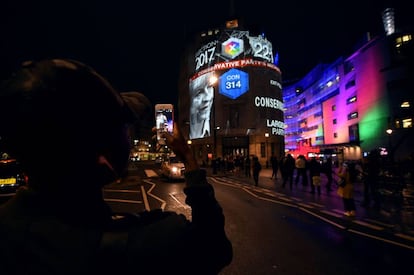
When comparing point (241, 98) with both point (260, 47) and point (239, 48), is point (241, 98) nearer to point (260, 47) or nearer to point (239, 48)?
point (239, 48)

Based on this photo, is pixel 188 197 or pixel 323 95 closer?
pixel 188 197

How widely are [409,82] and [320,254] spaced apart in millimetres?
42491

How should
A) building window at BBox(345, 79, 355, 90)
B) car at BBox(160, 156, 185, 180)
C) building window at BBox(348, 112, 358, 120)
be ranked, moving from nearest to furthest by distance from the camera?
car at BBox(160, 156, 185, 180) → building window at BBox(348, 112, 358, 120) → building window at BBox(345, 79, 355, 90)

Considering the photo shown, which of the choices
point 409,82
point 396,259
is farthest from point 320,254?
point 409,82

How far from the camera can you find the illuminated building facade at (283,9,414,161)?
37344 mm

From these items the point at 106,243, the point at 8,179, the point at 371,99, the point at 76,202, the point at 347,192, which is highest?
the point at 371,99

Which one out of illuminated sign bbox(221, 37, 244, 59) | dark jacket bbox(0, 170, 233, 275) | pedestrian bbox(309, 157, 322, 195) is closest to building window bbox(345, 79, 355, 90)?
illuminated sign bbox(221, 37, 244, 59)

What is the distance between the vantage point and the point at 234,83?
1897 inches

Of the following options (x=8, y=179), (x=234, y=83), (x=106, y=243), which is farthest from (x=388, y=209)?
(x=234, y=83)

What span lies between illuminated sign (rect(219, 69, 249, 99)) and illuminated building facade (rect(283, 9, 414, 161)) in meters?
18.9

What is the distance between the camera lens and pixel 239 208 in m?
9.98

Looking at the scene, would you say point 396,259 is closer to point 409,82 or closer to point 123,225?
point 123,225

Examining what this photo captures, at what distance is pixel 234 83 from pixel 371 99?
22.9 metres

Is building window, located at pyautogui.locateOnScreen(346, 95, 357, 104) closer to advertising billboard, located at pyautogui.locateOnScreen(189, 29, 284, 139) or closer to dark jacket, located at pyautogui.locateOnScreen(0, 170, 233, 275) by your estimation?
advertising billboard, located at pyautogui.locateOnScreen(189, 29, 284, 139)
